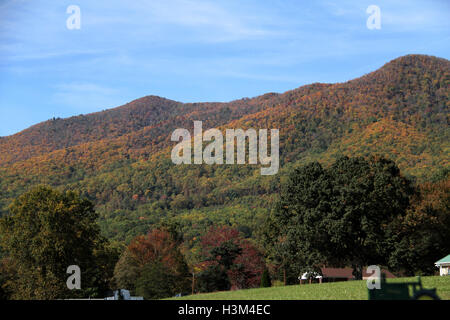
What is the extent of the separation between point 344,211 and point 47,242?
86.2 ft

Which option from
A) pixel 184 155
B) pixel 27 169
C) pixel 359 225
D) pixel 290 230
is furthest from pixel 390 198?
pixel 27 169

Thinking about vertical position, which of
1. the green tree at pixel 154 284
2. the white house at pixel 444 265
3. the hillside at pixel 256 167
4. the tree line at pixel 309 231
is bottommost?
the green tree at pixel 154 284

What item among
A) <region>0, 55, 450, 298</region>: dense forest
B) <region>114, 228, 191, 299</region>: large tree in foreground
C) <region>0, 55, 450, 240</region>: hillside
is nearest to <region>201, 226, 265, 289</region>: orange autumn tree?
<region>0, 55, 450, 298</region>: dense forest

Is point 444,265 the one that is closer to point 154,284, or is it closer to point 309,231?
point 309,231

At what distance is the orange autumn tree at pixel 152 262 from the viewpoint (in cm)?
6594

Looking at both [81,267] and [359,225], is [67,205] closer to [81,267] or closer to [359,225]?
[81,267]

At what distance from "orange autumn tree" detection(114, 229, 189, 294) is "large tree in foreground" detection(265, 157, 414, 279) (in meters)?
17.2

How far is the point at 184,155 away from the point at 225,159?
24236mm

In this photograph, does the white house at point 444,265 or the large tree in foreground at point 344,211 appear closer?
the large tree in foreground at point 344,211

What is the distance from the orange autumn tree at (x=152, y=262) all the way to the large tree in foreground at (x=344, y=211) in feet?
56.4

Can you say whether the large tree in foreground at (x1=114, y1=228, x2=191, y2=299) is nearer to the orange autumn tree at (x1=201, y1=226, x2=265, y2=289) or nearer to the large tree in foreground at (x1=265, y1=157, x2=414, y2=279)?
the orange autumn tree at (x1=201, y1=226, x2=265, y2=289)

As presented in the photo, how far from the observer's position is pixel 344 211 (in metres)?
49.3

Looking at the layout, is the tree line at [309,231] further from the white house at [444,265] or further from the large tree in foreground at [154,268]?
the white house at [444,265]

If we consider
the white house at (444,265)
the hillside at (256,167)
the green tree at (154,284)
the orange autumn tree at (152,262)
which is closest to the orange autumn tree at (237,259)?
the orange autumn tree at (152,262)
